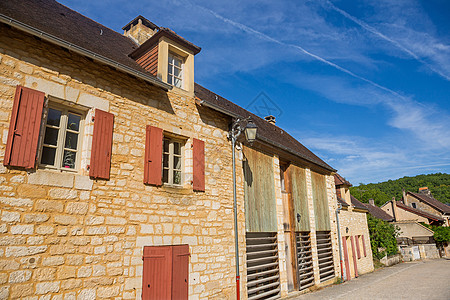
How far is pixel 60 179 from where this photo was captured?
4602 mm

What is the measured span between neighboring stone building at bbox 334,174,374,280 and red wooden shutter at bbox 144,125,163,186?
34.9ft

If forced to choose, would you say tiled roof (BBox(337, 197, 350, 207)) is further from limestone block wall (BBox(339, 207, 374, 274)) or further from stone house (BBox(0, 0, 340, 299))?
stone house (BBox(0, 0, 340, 299))

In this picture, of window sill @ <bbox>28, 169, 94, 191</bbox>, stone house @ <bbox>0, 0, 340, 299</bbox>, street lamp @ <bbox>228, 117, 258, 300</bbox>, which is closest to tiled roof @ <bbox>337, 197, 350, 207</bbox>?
stone house @ <bbox>0, 0, 340, 299</bbox>

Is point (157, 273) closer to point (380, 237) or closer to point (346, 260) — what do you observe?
point (346, 260)

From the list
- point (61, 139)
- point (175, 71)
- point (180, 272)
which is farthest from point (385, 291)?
point (61, 139)

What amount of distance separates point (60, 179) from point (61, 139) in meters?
0.68

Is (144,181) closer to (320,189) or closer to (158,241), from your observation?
(158,241)

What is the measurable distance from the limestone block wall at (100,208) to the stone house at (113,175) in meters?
0.02

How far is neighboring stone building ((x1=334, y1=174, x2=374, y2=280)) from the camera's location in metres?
14.0

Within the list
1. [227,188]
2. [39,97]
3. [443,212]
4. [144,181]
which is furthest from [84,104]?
[443,212]

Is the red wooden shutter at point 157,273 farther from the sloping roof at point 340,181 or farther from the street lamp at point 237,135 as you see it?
the sloping roof at point 340,181

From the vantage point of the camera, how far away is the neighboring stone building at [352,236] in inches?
550

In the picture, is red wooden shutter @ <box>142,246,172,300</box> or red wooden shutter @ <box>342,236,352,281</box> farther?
red wooden shutter @ <box>342,236,352,281</box>

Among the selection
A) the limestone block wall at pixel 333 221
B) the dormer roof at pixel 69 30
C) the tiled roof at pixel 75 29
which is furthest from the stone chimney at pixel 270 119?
the dormer roof at pixel 69 30
